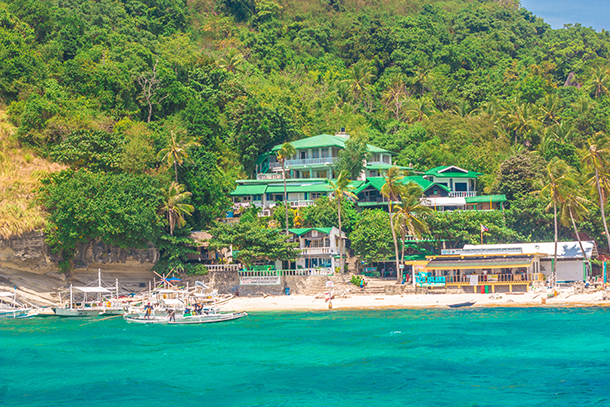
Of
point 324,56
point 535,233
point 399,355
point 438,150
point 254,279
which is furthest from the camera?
point 324,56

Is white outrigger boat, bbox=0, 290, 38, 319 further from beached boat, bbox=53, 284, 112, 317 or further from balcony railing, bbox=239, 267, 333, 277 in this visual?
balcony railing, bbox=239, 267, 333, 277

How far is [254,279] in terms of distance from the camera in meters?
56.8

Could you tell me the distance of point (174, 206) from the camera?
5603 cm

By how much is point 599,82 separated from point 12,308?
93.2 metres

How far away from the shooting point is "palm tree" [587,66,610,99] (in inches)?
4054

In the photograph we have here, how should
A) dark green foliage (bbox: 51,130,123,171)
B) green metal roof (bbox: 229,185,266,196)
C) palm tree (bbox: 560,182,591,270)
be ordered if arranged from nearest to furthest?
dark green foliage (bbox: 51,130,123,171) → palm tree (bbox: 560,182,591,270) → green metal roof (bbox: 229,185,266,196)

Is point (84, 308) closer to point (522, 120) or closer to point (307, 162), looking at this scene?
point (307, 162)

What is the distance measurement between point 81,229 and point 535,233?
44186mm

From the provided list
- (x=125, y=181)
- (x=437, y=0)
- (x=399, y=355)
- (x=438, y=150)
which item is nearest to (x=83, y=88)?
(x=125, y=181)

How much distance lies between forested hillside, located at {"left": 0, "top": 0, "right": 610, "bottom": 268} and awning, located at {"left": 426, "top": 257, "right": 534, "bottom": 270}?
703 centimetres

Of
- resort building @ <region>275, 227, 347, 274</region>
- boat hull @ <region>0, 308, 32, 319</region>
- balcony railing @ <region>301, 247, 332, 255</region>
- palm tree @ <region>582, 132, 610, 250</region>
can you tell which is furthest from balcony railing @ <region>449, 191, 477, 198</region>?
boat hull @ <region>0, 308, 32, 319</region>

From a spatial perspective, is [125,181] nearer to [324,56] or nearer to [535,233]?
[535,233]

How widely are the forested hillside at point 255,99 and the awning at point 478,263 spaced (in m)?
7.03

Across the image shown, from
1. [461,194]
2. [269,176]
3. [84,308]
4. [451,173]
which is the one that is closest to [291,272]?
[84,308]
